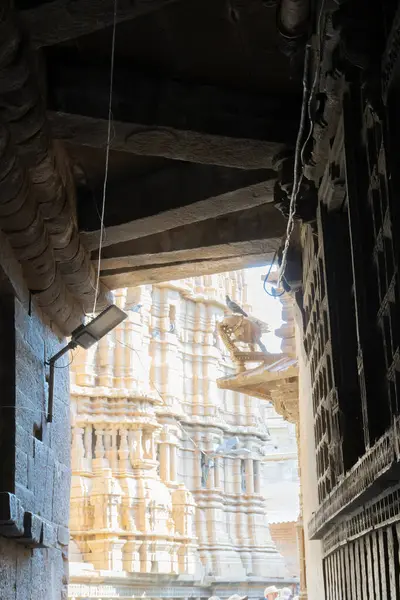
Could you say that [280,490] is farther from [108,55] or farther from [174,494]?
[108,55]

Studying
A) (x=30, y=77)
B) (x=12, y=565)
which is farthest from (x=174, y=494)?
(x=30, y=77)

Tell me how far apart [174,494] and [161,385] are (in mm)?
3754

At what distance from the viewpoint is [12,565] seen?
514 centimetres

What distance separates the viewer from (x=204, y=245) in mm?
6738

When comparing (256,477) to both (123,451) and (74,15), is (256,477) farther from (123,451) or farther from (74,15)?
(74,15)

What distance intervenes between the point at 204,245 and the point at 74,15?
9.92ft

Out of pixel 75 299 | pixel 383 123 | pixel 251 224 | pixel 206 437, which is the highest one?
pixel 206 437

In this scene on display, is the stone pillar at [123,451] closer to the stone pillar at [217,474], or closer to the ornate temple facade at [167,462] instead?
the ornate temple facade at [167,462]

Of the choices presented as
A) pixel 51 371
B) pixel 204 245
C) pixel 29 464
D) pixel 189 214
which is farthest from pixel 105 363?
pixel 29 464

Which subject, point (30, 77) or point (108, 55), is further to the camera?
point (108, 55)

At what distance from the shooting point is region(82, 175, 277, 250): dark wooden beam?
18.9ft

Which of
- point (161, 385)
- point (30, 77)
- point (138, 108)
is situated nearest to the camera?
point (30, 77)

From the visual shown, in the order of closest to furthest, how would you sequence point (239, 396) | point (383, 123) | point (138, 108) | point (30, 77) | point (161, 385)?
point (383, 123) < point (30, 77) < point (138, 108) < point (161, 385) < point (239, 396)

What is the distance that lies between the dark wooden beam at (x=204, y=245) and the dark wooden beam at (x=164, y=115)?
159 cm
